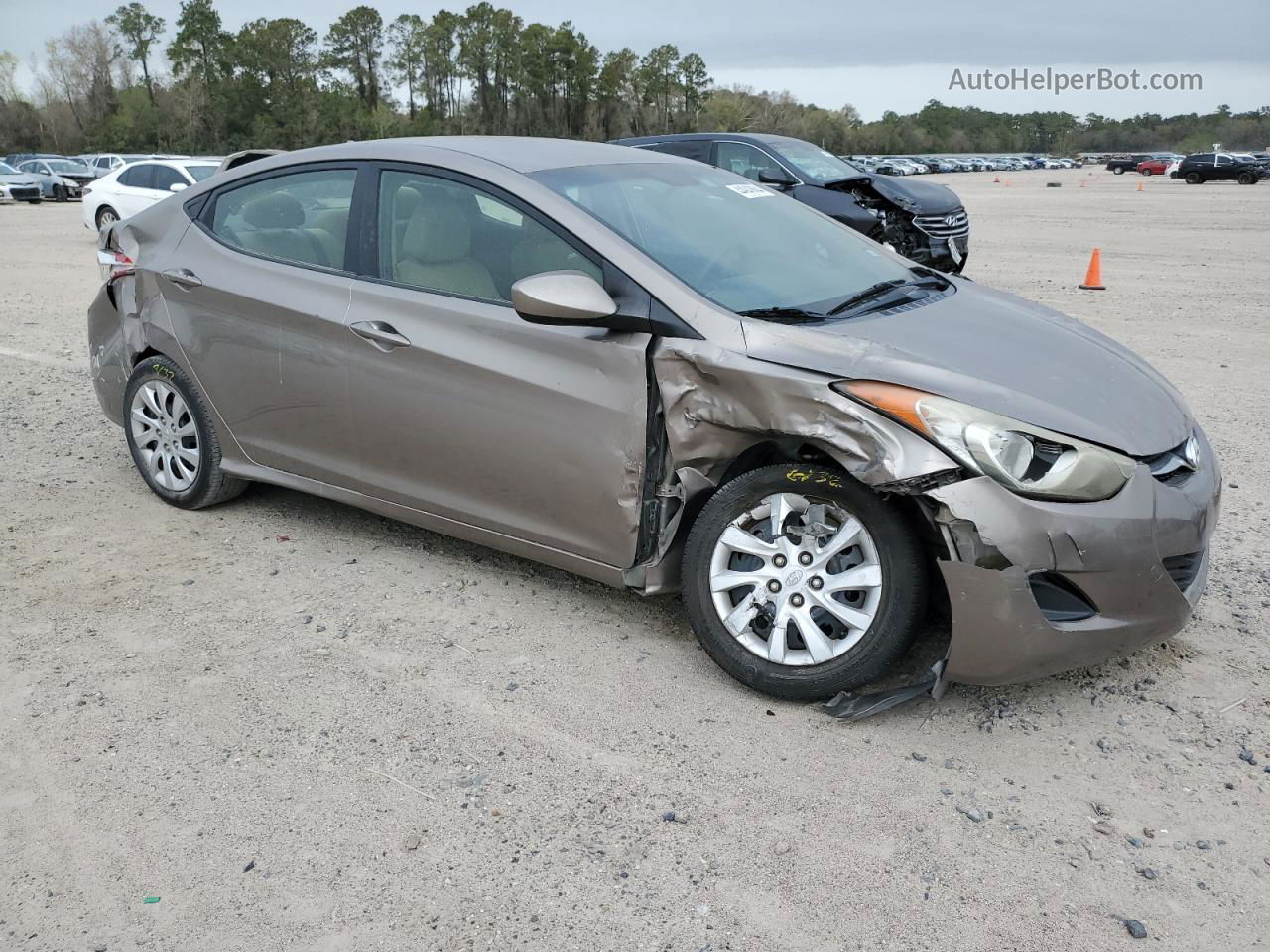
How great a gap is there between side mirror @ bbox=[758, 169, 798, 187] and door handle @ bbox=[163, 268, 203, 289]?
8424 mm

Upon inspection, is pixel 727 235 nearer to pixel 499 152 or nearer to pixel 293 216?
pixel 499 152

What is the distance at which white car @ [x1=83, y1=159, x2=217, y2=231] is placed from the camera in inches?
692

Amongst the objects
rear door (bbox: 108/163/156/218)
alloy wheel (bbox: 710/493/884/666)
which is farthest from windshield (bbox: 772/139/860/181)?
rear door (bbox: 108/163/156/218)

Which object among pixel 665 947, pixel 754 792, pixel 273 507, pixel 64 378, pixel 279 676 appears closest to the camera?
pixel 665 947

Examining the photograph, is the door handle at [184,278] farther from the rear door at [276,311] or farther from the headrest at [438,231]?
the headrest at [438,231]

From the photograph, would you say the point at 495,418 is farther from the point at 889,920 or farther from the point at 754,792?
the point at 889,920

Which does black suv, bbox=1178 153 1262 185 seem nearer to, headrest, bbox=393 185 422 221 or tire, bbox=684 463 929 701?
headrest, bbox=393 185 422 221

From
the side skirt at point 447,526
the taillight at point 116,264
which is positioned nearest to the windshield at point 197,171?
the taillight at point 116,264

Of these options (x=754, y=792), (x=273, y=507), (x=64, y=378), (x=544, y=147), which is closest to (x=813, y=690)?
(x=754, y=792)

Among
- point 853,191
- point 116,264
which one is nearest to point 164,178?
point 853,191

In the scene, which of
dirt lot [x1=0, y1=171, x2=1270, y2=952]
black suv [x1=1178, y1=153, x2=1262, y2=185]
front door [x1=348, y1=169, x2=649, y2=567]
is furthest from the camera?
black suv [x1=1178, y1=153, x2=1262, y2=185]

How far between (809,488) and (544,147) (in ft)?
6.38

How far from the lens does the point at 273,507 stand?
5.34 meters

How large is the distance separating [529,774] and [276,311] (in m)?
2.27
